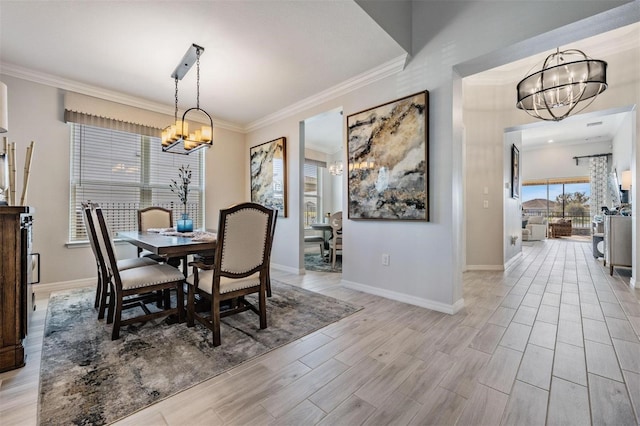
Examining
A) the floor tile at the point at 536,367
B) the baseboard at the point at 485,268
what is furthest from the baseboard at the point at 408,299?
the baseboard at the point at 485,268

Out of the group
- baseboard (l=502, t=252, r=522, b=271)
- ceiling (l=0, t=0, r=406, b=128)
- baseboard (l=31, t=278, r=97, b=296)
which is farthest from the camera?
baseboard (l=502, t=252, r=522, b=271)

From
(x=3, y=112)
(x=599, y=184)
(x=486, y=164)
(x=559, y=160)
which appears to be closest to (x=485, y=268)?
(x=486, y=164)

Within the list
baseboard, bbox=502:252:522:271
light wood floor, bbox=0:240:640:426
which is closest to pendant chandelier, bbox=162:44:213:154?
light wood floor, bbox=0:240:640:426

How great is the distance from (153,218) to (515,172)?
636cm

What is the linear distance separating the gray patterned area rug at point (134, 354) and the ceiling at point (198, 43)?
2595mm

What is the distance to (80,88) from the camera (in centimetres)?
348

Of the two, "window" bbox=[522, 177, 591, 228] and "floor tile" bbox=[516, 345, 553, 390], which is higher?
"window" bbox=[522, 177, 591, 228]

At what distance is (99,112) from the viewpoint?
3648mm

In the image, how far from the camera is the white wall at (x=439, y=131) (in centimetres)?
226

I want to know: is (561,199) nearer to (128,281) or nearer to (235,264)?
(235,264)

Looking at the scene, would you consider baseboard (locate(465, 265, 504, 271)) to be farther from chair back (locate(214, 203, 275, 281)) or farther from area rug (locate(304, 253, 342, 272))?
chair back (locate(214, 203, 275, 281))

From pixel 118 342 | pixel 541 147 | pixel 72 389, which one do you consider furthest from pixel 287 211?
pixel 541 147

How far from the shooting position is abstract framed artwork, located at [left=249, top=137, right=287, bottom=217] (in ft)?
14.6

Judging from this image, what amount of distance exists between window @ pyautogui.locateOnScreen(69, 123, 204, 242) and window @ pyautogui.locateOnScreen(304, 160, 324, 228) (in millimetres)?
3218
